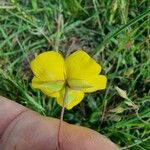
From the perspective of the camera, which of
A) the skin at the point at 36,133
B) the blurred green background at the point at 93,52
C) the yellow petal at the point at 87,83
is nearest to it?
the yellow petal at the point at 87,83

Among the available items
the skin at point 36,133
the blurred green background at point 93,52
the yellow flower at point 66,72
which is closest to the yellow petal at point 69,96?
the yellow flower at point 66,72

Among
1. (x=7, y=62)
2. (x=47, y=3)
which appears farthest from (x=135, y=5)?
(x=7, y=62)

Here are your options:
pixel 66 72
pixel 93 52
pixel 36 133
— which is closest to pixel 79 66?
pixel 66 72

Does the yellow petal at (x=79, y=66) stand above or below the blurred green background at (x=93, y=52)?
above

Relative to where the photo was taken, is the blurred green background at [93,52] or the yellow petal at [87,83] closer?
the yellow petal at [87,83]

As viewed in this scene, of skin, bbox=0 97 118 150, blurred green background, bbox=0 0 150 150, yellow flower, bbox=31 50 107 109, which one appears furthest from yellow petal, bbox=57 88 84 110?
blurred green background, bbox=0 0 150 150

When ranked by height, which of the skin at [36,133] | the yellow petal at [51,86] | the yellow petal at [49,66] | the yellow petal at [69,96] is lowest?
the skin at [36,133]

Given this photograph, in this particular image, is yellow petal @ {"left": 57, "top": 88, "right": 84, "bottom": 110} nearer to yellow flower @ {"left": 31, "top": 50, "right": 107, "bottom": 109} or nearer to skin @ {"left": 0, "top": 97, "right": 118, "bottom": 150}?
yellow flower @ {"left": 31, "top": 50, "right": 107, "bottom": 109}

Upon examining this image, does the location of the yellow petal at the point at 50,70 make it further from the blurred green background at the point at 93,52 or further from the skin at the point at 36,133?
the blurred green background at the point at 93,52
